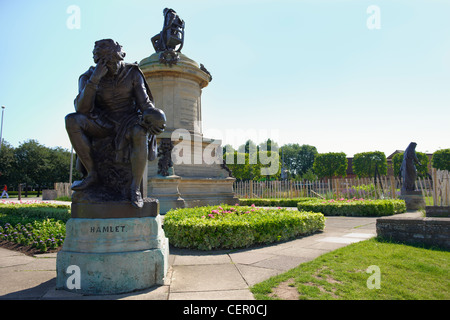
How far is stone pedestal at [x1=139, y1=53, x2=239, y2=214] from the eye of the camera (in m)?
11.8

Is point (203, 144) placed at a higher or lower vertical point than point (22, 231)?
higher

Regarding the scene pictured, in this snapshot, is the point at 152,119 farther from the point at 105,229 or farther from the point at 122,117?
the point at 105,229

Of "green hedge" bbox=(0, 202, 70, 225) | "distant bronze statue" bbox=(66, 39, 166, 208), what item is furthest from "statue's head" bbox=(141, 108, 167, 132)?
"green hedge" bbox=(0, 202, 70, 225)

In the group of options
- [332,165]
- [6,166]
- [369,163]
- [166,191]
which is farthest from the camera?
[332,165]

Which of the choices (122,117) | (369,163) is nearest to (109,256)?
(122,117)

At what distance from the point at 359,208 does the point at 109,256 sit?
11.2 meters

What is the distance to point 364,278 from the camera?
3.69 metres

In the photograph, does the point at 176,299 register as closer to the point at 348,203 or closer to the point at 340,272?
the point at 340,272

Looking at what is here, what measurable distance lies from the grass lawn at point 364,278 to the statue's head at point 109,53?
11.1 ft

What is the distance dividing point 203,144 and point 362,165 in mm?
61601

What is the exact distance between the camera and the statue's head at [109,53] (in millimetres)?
3822

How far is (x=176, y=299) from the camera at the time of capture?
3078 mm
